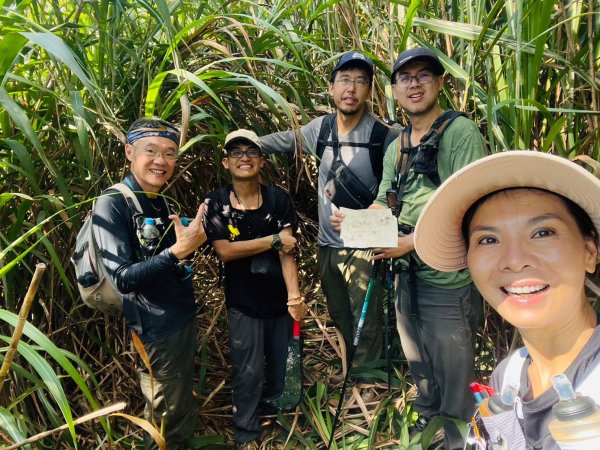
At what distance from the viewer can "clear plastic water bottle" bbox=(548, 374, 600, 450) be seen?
0.68 meters

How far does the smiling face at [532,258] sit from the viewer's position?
0.87 m

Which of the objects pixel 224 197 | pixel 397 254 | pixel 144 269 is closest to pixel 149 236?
pixel 144 269

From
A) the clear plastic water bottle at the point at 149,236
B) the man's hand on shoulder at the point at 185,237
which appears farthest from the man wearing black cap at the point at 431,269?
the clear plastic water bottle at the point at 149,236

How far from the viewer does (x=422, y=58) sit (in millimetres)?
2033

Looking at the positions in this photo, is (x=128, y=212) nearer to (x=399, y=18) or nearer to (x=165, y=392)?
(x=165, y=392)

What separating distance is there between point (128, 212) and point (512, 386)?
4.86 ft

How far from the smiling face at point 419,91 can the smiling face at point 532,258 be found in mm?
1189

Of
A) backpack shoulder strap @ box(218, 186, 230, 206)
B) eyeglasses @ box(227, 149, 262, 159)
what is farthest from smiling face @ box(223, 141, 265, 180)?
backpack shoulder strap @ box(218, 186, 230, 206)

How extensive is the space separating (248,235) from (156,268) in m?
0.65

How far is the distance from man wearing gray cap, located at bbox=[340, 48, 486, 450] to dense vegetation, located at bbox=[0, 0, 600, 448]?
128 millimetres

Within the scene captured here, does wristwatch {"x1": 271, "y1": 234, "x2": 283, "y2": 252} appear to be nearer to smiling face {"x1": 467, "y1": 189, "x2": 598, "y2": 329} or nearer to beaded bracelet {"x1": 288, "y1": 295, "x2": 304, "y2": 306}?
beaded bracelet {"x1": 288, "y1": 295, "x2": 304, "y2": 306}

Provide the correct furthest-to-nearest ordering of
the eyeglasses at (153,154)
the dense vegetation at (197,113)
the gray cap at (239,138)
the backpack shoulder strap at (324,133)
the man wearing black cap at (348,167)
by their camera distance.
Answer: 1. the backpack shoulder strap at (324,133)
2. the man wearing black cap at (348,167)
3. the gray cap at (239,138)
4. the eyeglasses at (153,154)
5. the dense vegetation at (197,113)

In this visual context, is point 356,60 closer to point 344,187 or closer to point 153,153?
point 344,187

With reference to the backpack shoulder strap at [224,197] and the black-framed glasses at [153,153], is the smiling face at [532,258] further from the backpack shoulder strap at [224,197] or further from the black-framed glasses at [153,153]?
the backpack shoulder strap at [224,197]
